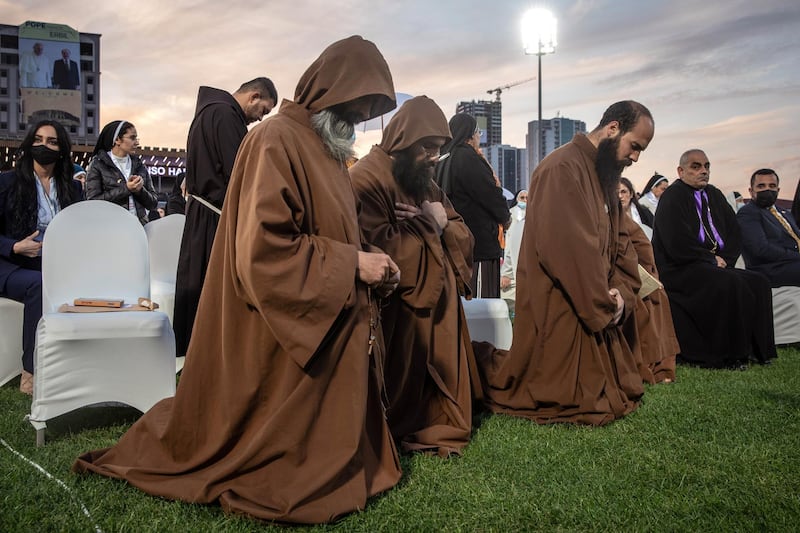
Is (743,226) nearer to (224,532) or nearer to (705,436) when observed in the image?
(705,436)

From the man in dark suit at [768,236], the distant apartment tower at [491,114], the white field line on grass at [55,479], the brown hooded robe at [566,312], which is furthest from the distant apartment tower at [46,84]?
the brown hooded robe at [566,312]

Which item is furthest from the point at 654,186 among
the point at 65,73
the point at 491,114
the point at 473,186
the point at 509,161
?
the point at 65,73

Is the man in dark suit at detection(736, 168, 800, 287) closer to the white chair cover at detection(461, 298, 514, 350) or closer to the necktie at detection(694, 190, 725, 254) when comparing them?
the necktie at detection(694, 190, 725, 254)

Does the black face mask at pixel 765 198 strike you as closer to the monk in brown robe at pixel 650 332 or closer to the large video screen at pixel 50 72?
the monk in brown robe at pixel 650 332

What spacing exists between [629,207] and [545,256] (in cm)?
439

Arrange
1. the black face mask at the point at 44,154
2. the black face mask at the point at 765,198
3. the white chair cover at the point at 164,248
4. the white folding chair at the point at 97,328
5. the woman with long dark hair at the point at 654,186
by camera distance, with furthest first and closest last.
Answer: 1. the woman with long dark hair at the point at 654,186
2. the black face mask at the point at 765,198
3. the white chair cover at the point at 164,248
4. the black face mask at the point at 44,154
5. the white folding chair at the point at 97,328

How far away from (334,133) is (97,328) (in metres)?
2.03

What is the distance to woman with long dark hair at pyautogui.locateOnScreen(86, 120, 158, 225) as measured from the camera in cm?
705

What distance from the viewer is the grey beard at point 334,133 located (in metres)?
3.54

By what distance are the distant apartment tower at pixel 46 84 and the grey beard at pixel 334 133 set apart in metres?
64.4

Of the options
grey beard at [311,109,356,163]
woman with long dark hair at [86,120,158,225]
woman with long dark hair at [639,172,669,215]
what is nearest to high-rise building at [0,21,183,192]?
woman with long dark hair at [639,172,669,215]

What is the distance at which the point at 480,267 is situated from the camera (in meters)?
8.01

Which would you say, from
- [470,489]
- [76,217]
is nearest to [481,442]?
[470,489]

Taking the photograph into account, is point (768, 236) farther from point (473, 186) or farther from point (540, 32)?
point (540, 32)
